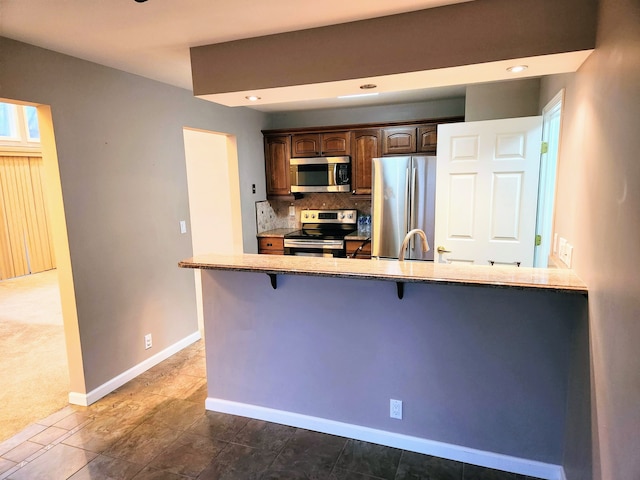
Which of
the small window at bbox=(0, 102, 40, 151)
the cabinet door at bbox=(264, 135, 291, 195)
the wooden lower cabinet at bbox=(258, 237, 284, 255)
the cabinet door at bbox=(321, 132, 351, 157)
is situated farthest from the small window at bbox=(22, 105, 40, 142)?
the cabinet door at bbox=(321, 132, 351, 157)

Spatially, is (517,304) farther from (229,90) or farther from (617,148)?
(229,90)

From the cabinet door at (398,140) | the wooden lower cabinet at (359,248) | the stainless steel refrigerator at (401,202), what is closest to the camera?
the stainless steel refrigerator at (401,202)

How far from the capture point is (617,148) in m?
1.29

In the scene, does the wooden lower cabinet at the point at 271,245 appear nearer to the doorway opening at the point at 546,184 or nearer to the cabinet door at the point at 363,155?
the cabinet door at the point at 363,155

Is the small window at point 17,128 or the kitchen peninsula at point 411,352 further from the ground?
the small window at point 17,128

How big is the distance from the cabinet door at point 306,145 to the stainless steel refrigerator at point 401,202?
0.91 metres

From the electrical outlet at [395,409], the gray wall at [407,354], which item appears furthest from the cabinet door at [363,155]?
the electrical outlet at [395,409]

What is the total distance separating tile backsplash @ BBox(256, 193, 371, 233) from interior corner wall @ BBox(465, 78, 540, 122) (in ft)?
5.68

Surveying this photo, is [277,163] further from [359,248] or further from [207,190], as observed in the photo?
[359,248]

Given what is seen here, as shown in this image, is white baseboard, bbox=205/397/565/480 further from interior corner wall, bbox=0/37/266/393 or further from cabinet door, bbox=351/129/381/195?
cabinet door, bbox=351/129/381/195

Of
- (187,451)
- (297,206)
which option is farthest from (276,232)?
(187,451)

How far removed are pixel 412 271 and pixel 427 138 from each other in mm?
2713

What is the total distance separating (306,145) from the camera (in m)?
4.73

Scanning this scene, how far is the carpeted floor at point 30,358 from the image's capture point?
263 cm
